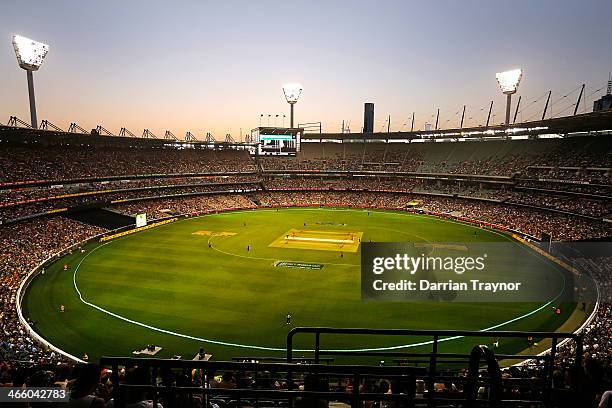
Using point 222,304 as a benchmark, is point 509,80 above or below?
above

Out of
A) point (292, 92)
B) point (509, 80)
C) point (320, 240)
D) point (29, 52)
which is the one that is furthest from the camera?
point (292, 92)

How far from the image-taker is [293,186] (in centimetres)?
8681

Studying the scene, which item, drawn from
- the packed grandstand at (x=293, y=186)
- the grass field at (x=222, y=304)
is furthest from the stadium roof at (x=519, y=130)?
the grass field at (x=222, y=304)

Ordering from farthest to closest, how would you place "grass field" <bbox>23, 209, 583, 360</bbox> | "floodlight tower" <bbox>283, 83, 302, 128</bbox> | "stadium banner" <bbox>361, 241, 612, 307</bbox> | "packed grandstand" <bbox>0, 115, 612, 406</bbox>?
"floodlight tower" <bbox>283, 83, 302, 128</bbox>
"packed grandstand" <bbox>0, 115, 612, 406</bbox>
"grass field" <bbox>23, 209, 583, 360</bbox>
"stadium banner" <bbox>361, 241, 612, 307</bbox>

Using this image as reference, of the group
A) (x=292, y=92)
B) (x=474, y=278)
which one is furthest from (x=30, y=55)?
(x=474, y=278)

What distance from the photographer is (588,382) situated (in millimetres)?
4957

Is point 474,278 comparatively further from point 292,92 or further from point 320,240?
point 292,92

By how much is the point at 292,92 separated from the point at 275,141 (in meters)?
20.4

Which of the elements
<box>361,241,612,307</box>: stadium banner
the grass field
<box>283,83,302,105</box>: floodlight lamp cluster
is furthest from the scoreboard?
<box>361,241,612,307</box>: stadium banner

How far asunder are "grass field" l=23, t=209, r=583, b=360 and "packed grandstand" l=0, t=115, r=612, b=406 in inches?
110

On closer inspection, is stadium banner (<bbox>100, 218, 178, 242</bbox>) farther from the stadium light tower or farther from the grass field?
the stadium light tower

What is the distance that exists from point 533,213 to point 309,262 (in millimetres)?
37077

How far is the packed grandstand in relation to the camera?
3922 cm

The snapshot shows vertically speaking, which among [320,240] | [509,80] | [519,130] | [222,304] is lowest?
[222,304]
